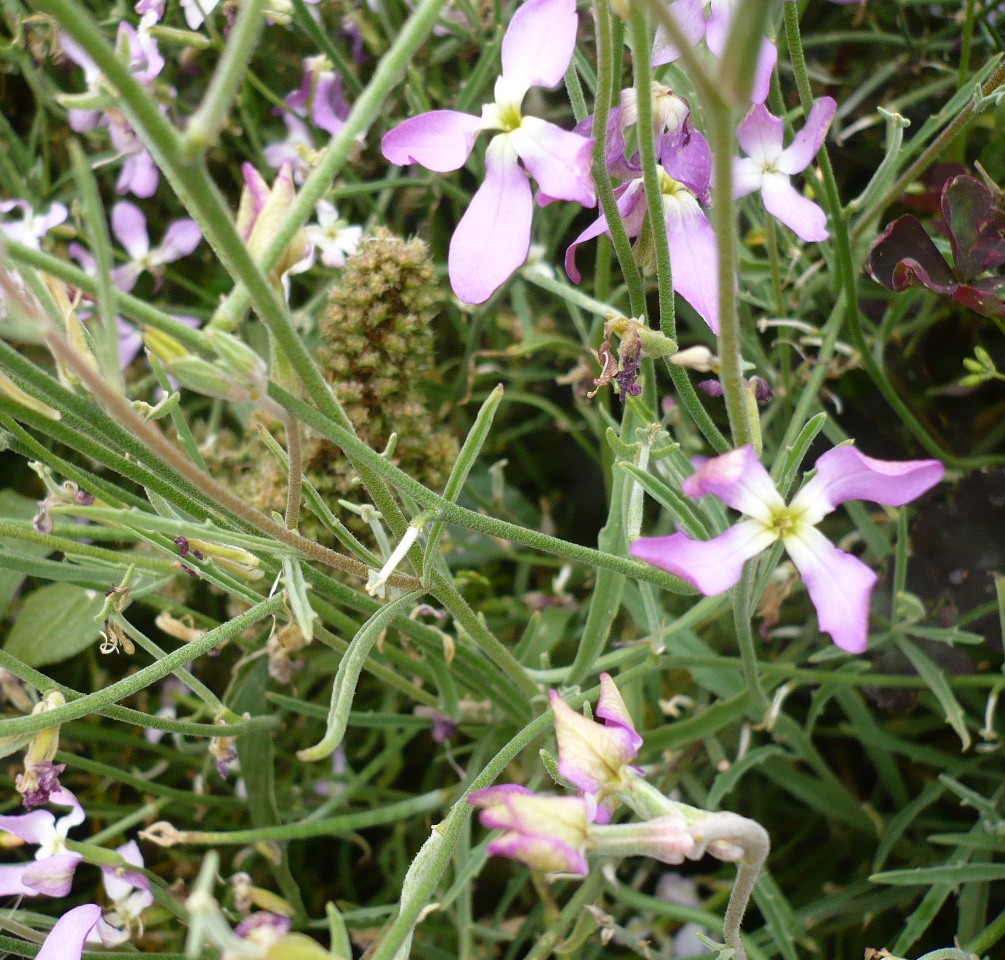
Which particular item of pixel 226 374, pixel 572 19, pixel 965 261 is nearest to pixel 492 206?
pixel 572 19

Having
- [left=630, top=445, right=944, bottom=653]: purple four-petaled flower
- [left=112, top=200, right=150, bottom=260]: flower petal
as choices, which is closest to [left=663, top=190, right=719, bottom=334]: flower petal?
[left=630, top=445, right=944, bottom=653]: purple four-petaled flower

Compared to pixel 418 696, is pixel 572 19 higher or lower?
higher

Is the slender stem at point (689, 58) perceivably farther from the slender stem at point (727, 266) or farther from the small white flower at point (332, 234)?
the small white flower at point (332, 234)

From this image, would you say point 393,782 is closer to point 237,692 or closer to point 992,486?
point 237,692

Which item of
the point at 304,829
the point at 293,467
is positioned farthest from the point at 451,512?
the point at 304,829

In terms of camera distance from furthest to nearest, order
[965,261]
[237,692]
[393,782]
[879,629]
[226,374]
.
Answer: [393,782]
[879,629]
[237,692]
[965,261]
[226,374]
